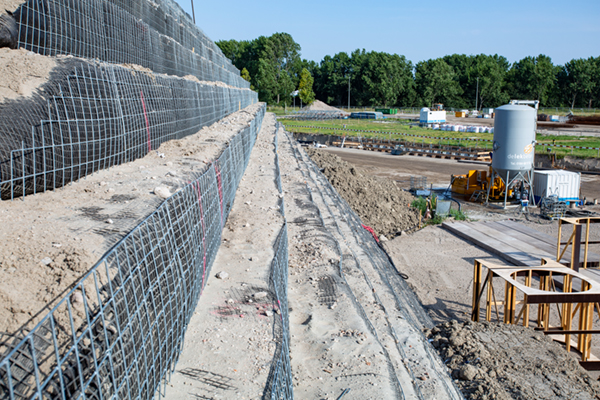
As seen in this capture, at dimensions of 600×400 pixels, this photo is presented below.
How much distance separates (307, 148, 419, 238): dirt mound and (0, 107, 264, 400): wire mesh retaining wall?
14339 millimetres

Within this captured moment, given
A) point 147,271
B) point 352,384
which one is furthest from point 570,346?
point 147,271

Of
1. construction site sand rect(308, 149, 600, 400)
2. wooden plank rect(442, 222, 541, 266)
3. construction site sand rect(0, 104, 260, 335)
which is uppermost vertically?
construction site sand rect(0, 104, 260, 335)

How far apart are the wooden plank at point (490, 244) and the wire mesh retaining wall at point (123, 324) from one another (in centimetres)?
1255

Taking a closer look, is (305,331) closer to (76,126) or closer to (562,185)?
(76,126)

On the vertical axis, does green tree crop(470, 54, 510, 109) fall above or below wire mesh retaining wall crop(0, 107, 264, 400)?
above

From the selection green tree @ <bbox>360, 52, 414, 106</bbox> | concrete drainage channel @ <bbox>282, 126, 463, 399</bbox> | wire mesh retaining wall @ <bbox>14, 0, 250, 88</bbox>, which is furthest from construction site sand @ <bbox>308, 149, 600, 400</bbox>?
green tree @ <bbox>360, 52, 414, 106</bbox>

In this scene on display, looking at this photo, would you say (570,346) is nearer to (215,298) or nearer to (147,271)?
(215,298)

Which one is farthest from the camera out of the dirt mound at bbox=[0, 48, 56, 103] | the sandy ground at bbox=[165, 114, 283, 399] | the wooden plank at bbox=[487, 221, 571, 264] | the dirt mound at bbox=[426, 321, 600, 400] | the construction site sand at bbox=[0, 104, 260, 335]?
Answer: the wooden plank at bbox=[487, 221, 571, 264]

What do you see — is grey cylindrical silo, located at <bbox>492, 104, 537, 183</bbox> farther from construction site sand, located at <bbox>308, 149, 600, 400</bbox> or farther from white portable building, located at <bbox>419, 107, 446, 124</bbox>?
white portable building, located at <bbox>419, 107, 446, 124</bbox>

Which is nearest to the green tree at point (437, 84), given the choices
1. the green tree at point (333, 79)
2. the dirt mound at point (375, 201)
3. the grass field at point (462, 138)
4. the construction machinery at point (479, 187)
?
the green tree at point (333, 79)

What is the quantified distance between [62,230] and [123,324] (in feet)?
2.70

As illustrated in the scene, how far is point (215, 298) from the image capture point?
4.96 meters

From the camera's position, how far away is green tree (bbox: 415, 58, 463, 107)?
94.8 metres

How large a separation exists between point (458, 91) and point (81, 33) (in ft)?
323
